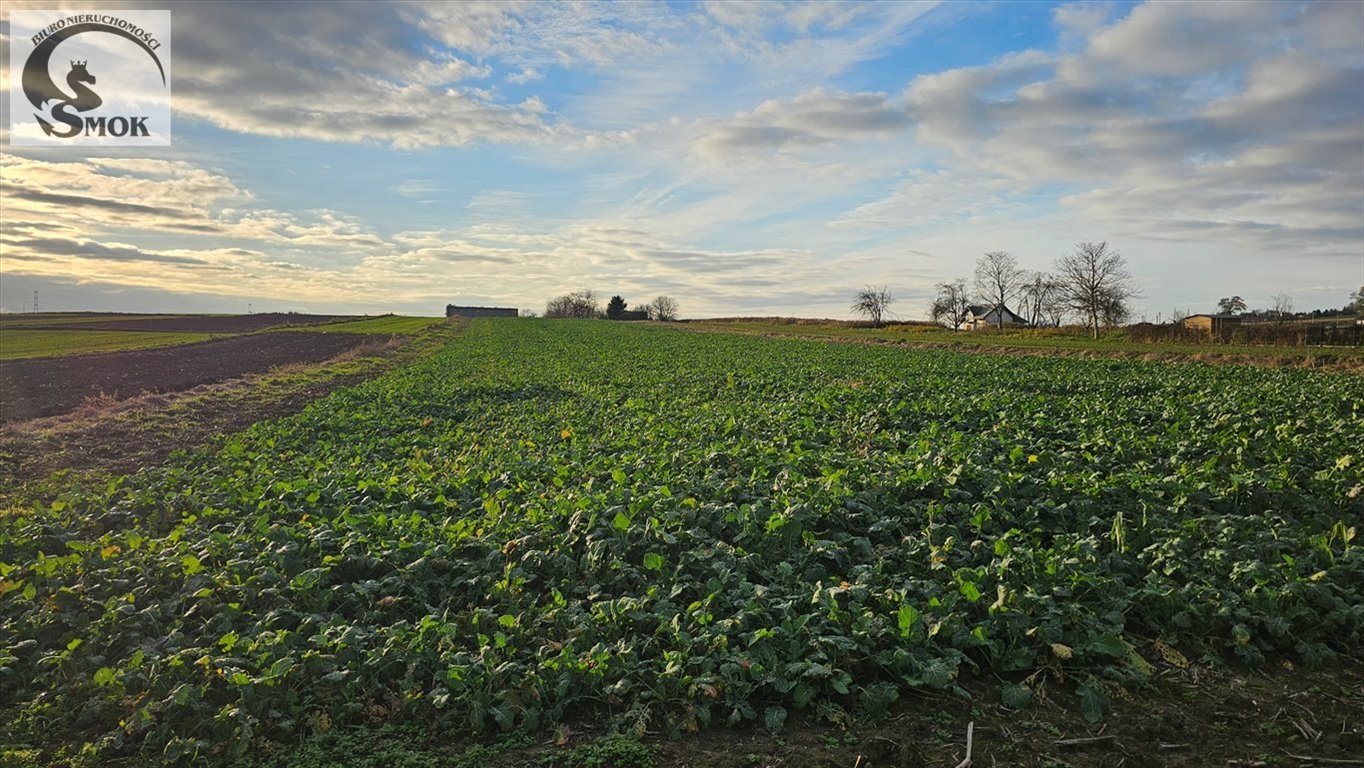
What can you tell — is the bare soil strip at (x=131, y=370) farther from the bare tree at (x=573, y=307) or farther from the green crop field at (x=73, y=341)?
the bare tree at (x=573, y=307)

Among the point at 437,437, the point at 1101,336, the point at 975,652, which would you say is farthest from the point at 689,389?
the point at 1101,336

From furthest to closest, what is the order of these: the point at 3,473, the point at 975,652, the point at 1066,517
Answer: the point at 3,473, the point at 1066,517, the point at 975,652

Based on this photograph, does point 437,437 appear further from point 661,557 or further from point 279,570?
point 661,557

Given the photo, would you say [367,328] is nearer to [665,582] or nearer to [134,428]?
[134,428]

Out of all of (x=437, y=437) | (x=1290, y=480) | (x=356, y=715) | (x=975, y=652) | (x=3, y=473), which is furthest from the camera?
(x=437, y=437)

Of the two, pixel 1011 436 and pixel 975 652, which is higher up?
pixel 1011 436

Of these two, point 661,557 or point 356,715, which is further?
point 661,557

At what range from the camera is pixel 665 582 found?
24.7 feet

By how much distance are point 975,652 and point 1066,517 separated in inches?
140

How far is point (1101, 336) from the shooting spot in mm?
66750

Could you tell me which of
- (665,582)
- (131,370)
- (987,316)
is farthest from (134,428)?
(987,316)

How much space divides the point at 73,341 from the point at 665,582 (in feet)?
256

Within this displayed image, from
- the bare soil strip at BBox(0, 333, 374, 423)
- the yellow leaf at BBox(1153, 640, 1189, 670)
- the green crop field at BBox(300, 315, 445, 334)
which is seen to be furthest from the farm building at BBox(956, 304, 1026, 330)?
the yellow leaf at BBox(1153, 640, 1189, 670)

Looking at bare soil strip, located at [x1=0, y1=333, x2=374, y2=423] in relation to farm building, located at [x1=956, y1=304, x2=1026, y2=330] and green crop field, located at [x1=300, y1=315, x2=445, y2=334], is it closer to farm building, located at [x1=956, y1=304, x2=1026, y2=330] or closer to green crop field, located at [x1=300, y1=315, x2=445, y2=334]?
green crop field, located at [x1=300, y1=315, x2=445, y2=334]
